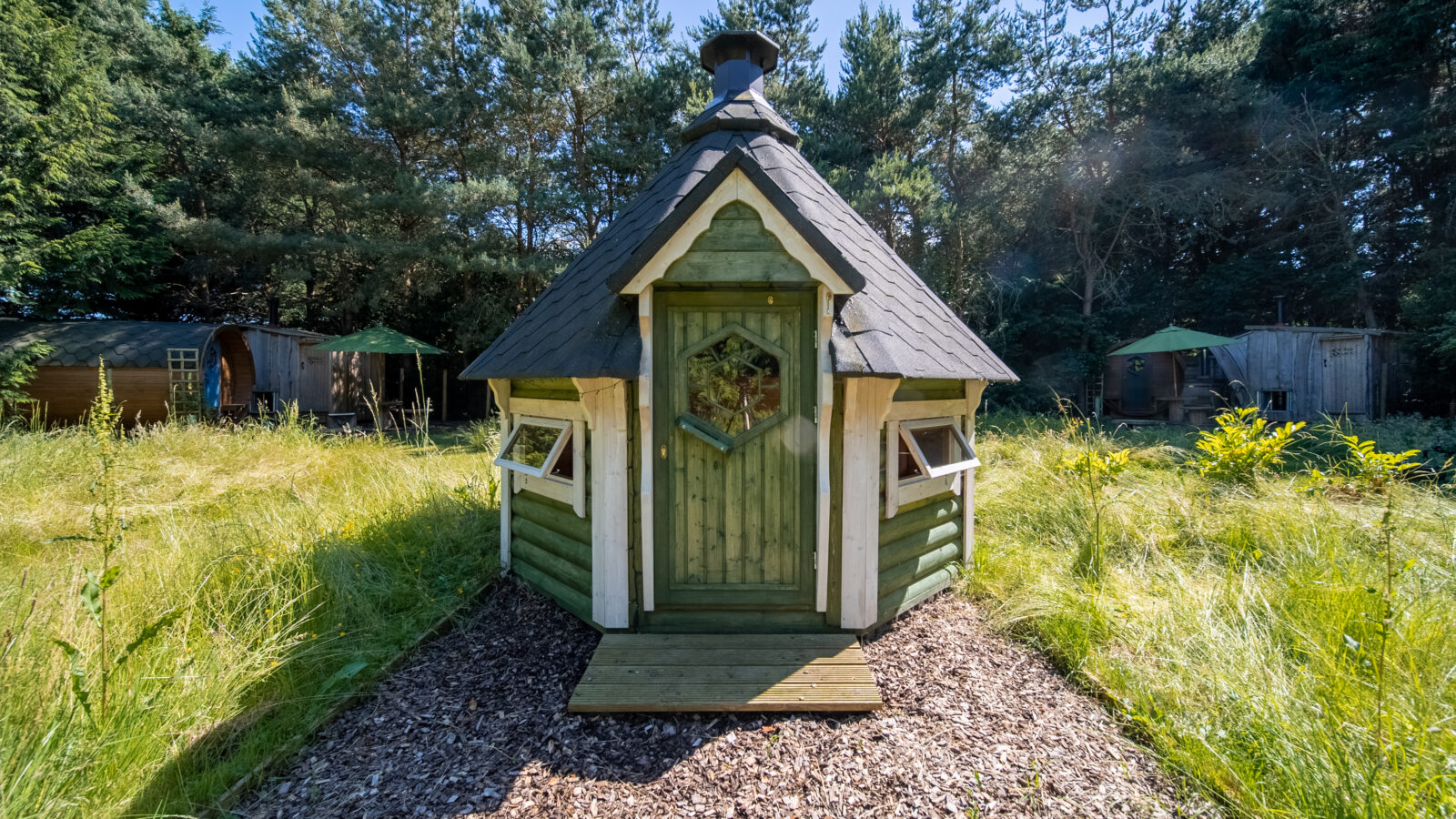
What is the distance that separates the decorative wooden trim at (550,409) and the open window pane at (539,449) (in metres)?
0.05

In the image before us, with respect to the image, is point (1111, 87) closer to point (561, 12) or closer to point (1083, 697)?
point (561, 12)

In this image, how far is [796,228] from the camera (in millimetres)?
3256

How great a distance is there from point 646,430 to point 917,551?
2192mm

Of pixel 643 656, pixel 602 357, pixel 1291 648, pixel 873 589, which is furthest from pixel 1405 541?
pixel 602 357

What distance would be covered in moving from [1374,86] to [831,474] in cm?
2522

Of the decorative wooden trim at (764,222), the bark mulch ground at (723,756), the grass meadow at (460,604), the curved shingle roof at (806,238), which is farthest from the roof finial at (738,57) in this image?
the bark mulch ground at (723,756)

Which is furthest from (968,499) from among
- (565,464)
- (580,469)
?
(565,464)

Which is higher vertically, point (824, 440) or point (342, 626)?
point (824, 440)

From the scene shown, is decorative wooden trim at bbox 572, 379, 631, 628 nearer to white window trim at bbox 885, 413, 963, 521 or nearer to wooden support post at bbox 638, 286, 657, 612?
wooden support post at bbox 638, 286, 657, 612

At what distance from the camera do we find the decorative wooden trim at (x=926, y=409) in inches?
151

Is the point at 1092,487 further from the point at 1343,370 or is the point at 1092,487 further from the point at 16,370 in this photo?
the point at 16,370

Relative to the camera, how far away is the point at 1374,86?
17.1m

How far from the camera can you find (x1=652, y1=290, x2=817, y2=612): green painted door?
11.7 feet

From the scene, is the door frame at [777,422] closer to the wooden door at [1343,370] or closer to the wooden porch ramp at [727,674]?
the wooden porch ramp at [727,674]
